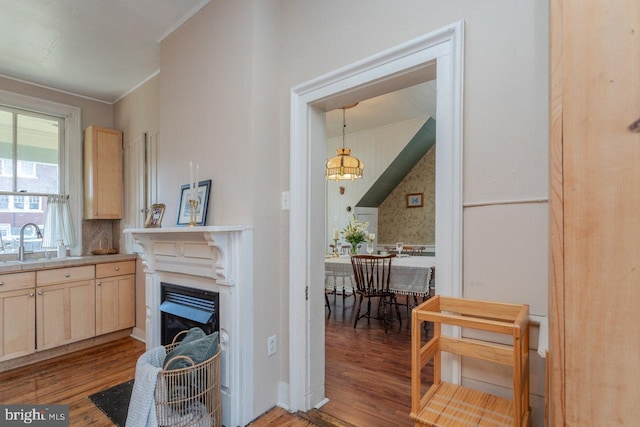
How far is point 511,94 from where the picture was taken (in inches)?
52.2

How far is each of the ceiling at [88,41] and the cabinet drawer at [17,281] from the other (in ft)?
6.65

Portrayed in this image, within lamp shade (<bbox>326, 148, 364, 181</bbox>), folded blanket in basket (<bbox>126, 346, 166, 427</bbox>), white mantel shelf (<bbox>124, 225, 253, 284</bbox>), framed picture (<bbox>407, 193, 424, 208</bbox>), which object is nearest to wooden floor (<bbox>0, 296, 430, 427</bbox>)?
folded blanket in basket (<bbox>126, 346, 166, 427</bbox>)

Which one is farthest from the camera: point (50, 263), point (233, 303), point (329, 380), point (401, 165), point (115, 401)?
point (401, 165)

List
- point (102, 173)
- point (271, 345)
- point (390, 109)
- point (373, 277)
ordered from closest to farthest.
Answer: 1. point (271, 345)
2. point (102, 173)
3. point (373, 277)
4. point (390, 109)

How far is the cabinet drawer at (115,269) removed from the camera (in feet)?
A: 11.3

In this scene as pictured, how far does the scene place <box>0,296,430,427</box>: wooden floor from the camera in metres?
2.10

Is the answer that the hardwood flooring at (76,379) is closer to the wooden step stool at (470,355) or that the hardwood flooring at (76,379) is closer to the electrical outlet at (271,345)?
the electrical outlet at (271,345)

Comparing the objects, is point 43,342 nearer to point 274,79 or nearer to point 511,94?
point 274,79

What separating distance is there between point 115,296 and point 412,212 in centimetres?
585

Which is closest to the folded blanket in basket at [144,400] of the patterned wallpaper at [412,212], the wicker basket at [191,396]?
the wicker basket at [191,396]

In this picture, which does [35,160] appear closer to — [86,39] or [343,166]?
[86,39]

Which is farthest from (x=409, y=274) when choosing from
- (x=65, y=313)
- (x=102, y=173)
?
(x=102, y=173)

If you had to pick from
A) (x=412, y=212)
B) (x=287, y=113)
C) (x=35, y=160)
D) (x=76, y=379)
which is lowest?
(x=76, y=379)

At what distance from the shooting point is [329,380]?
262 cm
